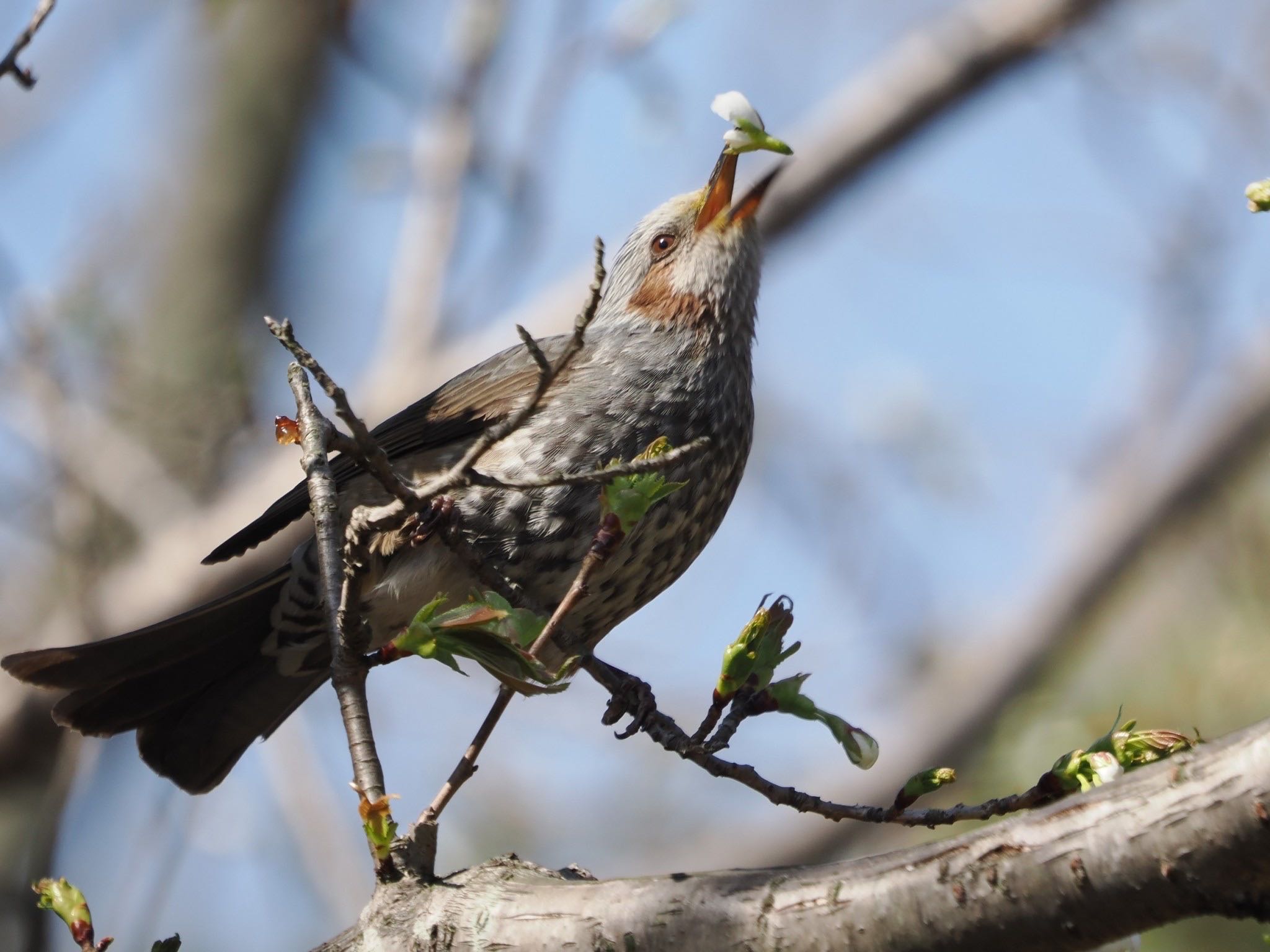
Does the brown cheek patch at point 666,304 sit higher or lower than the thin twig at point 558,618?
higher

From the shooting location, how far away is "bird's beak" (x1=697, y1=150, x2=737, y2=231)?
14.4 feet

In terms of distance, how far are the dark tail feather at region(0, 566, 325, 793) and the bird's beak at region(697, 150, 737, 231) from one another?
1.73 metres

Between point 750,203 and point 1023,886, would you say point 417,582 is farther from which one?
point 1023,886

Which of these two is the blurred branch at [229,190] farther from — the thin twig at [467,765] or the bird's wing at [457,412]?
the thin twig at [467,765]

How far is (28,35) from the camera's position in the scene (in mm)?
2816

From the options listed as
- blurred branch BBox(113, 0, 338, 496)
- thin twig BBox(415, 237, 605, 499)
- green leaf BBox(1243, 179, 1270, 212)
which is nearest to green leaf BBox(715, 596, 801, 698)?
thin twig BBox(415, 237, 605, 499)

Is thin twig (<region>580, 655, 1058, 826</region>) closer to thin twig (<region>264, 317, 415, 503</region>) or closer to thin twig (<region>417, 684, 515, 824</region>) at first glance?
thin twig (<region>417, 684, 515, 824</region>)

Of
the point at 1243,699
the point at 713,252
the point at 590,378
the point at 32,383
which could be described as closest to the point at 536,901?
Result: the point at 590,378

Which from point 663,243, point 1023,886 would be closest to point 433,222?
point 663,243

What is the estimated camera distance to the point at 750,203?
441 centimetres

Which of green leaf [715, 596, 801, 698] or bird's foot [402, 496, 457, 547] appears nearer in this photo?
green leaf [715, 596, 801, 698]

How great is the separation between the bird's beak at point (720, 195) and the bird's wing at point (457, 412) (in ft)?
2.18

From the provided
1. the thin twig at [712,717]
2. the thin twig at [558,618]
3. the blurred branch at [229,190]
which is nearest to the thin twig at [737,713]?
the thin twig at [712,717]

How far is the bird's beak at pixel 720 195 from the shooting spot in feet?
14.4
